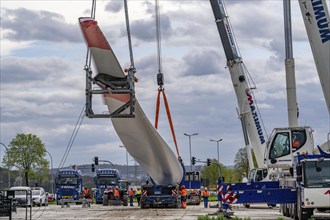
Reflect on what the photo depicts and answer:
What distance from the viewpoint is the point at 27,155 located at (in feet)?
304

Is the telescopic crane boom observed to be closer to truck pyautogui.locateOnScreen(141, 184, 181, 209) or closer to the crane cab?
the crane cab

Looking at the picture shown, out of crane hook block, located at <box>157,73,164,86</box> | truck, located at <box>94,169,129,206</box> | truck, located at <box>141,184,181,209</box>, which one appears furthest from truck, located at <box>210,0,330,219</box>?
truck, located at <box>94,169,129,206</box>

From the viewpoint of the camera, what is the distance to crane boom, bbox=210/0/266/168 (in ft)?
136

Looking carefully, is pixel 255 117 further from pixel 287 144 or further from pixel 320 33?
pixel 320 33

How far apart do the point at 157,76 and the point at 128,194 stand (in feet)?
79.9

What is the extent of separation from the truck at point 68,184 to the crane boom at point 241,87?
2613 centimetres

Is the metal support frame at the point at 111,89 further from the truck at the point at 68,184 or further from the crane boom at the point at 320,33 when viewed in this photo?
the truck at the point at 68,184

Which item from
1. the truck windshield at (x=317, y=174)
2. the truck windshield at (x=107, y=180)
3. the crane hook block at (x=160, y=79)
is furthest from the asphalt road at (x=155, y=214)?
the truck windshield at (x=107, y=180)

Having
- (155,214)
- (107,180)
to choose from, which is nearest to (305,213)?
(155,214)

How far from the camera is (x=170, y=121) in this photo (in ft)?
121

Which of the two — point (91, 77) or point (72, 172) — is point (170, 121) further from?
point (72, 172)

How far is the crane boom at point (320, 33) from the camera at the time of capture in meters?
21.5

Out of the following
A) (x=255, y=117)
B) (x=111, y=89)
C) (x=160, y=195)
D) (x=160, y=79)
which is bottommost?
(x=160, y=195)

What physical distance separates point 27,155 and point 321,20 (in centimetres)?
7350
